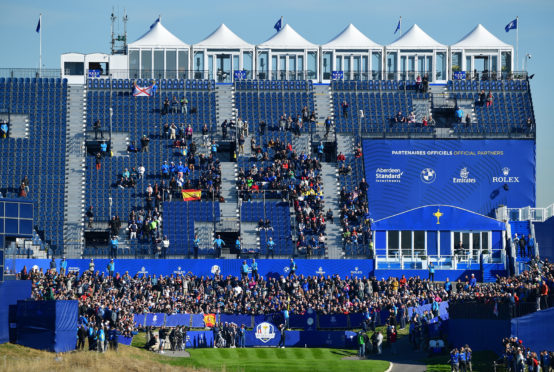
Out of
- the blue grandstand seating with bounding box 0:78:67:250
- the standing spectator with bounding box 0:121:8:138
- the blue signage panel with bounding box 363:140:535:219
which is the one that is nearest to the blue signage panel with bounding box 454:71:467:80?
the blue signage panel with bounding box 363:140:535:219

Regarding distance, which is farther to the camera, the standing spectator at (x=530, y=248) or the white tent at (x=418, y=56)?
the white tent at (x=418, y=56)

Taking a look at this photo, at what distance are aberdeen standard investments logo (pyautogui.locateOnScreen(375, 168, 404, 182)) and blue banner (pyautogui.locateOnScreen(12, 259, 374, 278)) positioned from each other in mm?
10532

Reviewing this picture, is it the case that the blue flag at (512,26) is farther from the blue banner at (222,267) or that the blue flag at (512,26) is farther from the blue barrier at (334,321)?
the blue barrier at (334,321)

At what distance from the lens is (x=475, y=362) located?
5275 cm

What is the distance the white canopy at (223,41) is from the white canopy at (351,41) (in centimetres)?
644

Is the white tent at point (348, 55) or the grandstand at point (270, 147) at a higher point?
the white tent at point (348, 55)

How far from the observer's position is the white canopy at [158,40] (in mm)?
88375

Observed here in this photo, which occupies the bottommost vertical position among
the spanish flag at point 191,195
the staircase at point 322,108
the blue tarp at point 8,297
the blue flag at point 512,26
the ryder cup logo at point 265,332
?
the ryder cup logo at point 265,332

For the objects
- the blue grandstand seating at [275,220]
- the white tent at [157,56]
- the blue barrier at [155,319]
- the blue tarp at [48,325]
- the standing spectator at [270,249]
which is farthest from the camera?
the white tent at [157,56]

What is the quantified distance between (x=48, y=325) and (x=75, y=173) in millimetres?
24288

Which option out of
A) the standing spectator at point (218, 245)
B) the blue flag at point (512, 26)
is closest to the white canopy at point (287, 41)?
the blue flag at point (512, 26)

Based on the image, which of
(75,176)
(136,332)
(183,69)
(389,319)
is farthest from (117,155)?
(389,319)

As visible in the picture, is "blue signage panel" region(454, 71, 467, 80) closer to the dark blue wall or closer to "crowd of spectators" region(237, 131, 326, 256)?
"crowd of spectators" region(237, 131, 326, 256)

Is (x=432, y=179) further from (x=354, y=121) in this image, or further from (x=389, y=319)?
Result: (x=389, y=319)
